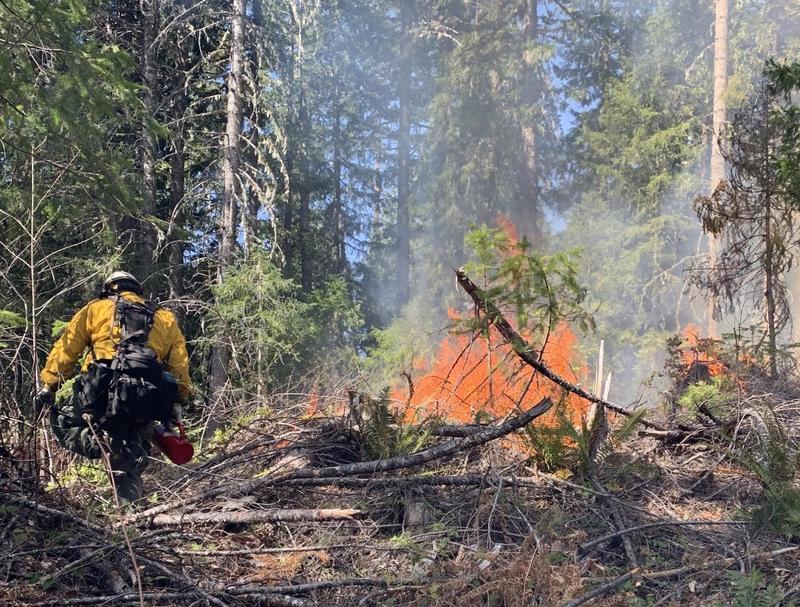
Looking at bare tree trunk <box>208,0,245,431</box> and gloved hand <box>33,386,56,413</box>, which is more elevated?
bare tree trunk <box>208,0,245,431</box>

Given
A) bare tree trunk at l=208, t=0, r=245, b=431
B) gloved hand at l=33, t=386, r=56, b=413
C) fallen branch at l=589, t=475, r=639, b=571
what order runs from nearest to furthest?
1. fallen branch at l=589, t=475, r=639, b=571
2. gloved hand at l=33, t=386, r=56, b=413
3. bare tree trunk at l=208, t=0, r=245, b=431

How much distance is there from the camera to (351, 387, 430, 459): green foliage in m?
5.40

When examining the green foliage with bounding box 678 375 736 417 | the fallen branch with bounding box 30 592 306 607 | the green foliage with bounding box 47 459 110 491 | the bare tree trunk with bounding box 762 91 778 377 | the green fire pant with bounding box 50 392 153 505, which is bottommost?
the fallen branch with bounding box 30 592 306 607

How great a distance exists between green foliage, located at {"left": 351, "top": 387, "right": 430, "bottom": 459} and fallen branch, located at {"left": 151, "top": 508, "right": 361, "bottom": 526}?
1.02 m

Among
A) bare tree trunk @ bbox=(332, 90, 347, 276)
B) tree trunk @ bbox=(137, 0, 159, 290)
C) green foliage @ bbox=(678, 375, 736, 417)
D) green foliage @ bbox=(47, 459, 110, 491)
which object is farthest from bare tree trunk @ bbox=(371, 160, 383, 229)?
green foliage @ bbox=(47, 459, 110, 491)

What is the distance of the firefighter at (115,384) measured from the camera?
5.22 m

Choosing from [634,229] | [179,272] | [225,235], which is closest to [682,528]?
[225,235]

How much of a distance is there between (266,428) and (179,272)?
11502 mm

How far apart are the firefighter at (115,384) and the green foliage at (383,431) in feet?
4.99

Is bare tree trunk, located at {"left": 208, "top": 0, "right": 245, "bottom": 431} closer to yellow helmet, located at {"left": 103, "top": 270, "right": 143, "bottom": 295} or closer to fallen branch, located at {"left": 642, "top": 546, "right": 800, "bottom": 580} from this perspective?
yellow helmet, located at {"left": 103, "top": 270, "right": 143, "bottom": 295}

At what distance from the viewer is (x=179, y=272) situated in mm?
16875

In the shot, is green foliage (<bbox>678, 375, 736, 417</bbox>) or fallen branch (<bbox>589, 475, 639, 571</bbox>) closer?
fallen branch (<bbox>589, 475, 639, 571</bbox>)

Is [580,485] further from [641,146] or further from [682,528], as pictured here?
[641,146]

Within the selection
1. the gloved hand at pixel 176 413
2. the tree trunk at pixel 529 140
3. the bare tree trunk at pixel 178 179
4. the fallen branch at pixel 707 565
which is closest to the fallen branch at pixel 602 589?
the fallen branch at pixel 707 565
